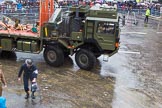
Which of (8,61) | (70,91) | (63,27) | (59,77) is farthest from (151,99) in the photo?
(8,61)

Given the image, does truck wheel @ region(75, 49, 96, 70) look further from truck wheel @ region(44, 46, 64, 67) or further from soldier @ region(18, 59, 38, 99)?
soldier @ region(18, 59, 38, 99)

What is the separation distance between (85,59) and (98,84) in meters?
2.08

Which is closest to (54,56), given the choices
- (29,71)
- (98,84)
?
(98,84)

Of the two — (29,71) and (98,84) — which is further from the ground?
(29,71)

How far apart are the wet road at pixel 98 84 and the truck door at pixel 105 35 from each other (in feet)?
4.26

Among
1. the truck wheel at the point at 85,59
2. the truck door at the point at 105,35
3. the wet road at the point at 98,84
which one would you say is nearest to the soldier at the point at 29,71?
the wet road at the point at 98,84

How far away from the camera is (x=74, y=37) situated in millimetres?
16203

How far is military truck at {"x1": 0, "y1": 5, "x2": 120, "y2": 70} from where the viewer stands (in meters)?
15.7

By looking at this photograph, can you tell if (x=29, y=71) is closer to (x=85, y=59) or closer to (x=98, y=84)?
(x=98, y=84)

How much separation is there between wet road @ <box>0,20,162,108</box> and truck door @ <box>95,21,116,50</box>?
130cm

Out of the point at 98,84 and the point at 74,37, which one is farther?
the point at 74,37

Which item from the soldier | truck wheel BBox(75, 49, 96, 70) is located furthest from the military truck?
the soldier

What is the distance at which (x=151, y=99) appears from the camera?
42.8 feet

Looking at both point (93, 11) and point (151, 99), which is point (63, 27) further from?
point (151, 99)
